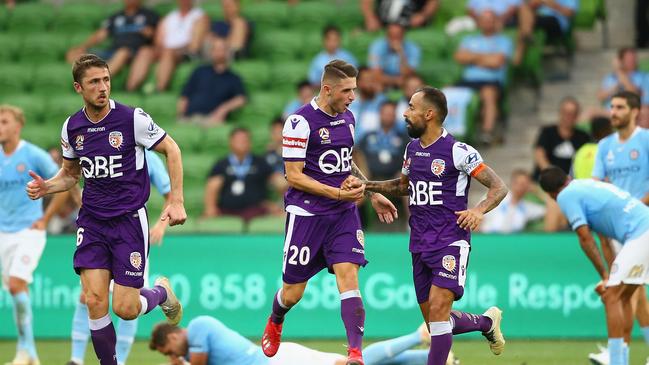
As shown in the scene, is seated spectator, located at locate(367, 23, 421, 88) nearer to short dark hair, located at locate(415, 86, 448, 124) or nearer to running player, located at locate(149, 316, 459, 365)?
running player, located at locate(149, 316, 459, 365)

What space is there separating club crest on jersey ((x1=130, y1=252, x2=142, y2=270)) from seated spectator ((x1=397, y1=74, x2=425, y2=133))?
7881mm

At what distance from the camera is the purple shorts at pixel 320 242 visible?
1110cm

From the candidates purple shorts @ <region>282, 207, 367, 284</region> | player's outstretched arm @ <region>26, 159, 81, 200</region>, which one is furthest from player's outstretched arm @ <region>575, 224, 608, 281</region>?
player's outstretched arm @ <region>26, 159, 81, 200</region>

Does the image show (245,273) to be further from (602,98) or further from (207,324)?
(602,98)

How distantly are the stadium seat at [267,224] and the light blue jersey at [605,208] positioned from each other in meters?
5.65

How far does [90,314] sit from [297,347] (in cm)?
201

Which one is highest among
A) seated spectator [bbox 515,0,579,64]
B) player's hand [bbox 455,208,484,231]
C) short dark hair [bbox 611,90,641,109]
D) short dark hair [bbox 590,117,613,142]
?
seated spectator [bbox 515,0,579,64]

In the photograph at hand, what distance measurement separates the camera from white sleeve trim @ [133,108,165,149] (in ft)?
35.4

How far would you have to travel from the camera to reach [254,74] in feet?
67.4

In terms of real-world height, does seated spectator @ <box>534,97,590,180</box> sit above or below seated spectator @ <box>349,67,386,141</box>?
below

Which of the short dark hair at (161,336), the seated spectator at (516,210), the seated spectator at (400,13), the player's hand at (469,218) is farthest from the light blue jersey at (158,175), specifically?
the seated spectator at (400,13)

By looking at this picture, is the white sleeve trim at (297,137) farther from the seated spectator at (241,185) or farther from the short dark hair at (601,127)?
the seated spectator at (241,185)

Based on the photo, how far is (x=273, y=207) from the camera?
1819 centimetres

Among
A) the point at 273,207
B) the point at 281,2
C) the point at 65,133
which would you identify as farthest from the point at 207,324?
the point at 281,2
